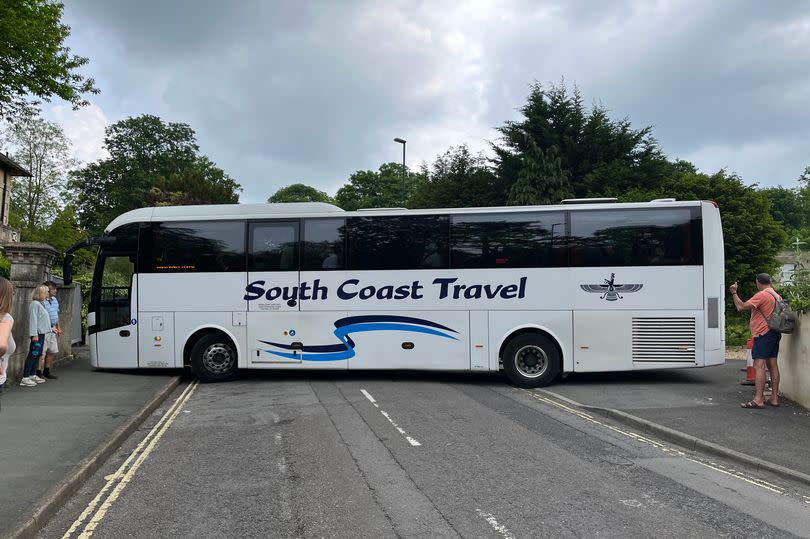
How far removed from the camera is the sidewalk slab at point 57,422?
5.20m

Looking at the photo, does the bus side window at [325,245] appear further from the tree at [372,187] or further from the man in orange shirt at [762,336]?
the tree at [372,187]

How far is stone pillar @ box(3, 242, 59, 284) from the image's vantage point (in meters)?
11.8

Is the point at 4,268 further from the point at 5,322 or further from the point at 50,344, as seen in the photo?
the point at 5,322

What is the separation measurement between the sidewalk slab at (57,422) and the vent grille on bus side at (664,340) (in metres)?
8.89

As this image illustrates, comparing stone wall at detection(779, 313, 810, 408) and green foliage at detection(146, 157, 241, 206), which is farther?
green foliage at detection(146, 157, 241, 206)

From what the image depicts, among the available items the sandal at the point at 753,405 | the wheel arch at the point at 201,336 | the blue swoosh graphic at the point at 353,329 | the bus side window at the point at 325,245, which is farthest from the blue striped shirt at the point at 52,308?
the sandal at the point at 753,405

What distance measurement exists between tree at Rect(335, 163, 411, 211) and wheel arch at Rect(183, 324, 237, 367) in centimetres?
6071

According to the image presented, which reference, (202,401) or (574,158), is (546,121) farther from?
(202,401)

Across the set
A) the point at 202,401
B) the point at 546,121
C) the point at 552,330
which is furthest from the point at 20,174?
the point at 552,330

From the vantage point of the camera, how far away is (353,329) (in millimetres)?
11953

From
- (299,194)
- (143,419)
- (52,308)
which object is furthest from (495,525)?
(299,194)

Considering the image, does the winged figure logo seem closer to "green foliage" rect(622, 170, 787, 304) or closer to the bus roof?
the bus roof

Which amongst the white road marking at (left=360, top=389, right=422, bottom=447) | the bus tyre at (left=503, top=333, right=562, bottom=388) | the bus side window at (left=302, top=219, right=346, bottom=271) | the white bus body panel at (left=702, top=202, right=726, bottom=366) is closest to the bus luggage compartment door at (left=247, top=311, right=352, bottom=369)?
the bus side window at (left=302, top=219, right=346, bottom=271)

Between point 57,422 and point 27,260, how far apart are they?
5.56 m
